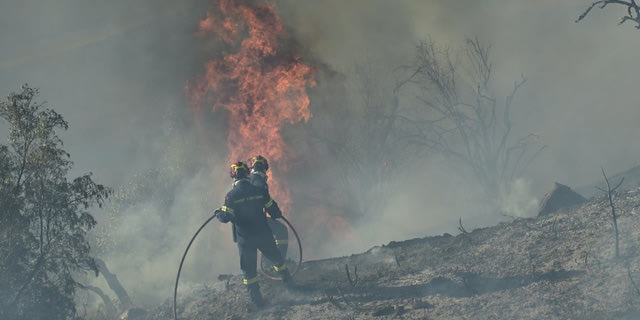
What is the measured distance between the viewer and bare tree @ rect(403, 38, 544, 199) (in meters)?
23.3

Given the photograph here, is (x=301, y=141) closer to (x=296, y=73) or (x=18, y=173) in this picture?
(x=296, y=73)

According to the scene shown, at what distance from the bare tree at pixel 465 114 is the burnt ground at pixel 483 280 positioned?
47.4 feet

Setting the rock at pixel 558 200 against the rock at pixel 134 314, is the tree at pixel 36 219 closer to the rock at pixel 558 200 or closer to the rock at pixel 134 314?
the rock at pixel 134 314

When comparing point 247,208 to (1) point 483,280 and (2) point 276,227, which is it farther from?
(1) point 483,280

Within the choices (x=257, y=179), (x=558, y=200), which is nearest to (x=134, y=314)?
(x=257, y=179)

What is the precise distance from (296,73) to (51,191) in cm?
1356

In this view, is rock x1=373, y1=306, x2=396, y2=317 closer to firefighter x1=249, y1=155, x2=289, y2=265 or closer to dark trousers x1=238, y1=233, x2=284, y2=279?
dark trousers x1=238, y1=233, x2=284, y2=279

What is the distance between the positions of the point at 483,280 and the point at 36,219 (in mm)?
9122

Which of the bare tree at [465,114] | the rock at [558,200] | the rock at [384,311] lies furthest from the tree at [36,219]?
the bare tree at [465,114]

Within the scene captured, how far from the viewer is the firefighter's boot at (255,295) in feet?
28.5

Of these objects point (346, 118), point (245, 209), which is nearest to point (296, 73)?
point (346, 118)

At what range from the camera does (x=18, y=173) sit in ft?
30.3

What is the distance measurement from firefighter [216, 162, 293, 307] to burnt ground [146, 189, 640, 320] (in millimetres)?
514

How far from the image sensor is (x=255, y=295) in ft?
28.6
